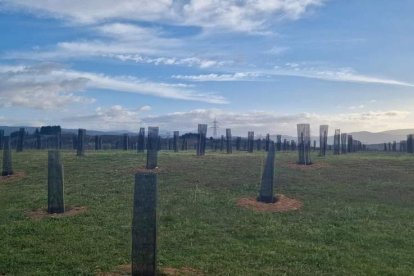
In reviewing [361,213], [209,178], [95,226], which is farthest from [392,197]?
[95,226]

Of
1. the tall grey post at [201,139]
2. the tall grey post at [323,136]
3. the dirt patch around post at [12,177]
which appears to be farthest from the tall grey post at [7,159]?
the tall grey post at [323,136]

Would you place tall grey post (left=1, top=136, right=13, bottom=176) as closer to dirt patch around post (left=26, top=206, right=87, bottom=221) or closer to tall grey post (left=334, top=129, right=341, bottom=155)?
dirt patch around post (left=26, top=206, right=87, bottom=221)

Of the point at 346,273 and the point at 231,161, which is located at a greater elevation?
the point at 231,161

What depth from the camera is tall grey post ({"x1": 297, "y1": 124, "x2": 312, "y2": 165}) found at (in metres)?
36.2

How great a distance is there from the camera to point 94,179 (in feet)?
100.0

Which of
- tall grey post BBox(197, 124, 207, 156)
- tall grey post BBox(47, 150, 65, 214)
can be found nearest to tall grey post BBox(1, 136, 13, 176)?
tall grey post BBox(47, 150, 65, 214)

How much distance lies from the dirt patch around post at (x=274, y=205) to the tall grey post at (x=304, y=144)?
10793 mm

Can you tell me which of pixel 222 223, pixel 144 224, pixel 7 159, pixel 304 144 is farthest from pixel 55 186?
pixel 304 144

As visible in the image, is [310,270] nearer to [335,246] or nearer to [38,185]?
[335,246]

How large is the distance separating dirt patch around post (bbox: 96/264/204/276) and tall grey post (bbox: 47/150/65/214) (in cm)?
857

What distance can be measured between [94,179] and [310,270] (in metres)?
18.6

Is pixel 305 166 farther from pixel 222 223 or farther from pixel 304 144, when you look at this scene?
pixel 222 223

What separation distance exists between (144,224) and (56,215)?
30.4ft

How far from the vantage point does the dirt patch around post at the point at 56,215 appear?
69.8 feet
